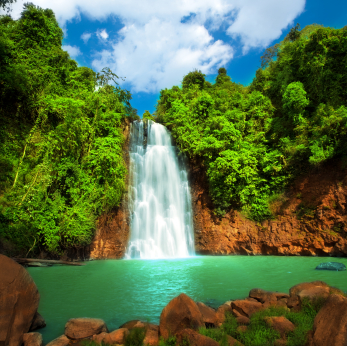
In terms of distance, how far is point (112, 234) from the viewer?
672 inches

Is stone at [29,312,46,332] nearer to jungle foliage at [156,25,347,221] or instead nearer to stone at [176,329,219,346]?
stone at [176,329,219,346]

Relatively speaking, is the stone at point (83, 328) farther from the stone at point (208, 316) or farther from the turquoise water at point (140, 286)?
the stone at point (208, 316)

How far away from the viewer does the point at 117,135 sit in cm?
1883

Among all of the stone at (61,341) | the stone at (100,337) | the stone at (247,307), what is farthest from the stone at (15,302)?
the stone at (247,307)

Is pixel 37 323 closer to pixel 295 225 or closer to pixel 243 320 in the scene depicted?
pixel 243 320

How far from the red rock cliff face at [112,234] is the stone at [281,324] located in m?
13.6

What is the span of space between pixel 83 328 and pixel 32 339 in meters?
0.82

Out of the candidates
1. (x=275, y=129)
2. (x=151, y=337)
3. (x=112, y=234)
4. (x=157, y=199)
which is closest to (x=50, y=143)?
(x=112, y=234)

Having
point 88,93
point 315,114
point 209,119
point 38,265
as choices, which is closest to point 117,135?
point 88,93

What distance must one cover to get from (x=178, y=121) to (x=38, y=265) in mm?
14856

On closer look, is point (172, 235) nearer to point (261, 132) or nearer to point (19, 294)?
point (261, 132)

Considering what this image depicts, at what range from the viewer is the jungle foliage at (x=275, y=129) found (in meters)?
15.9

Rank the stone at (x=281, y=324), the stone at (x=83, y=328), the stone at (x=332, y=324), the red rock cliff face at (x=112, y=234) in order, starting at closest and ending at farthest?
the stone at (x=332, y=324), the stone at (x=281, y=324), the stone at (x=83, y=328), the red rock cliff face at (x=112, y=234)

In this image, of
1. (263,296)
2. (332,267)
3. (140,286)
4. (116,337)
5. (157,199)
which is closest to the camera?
(116,337)
